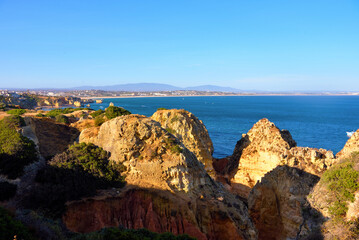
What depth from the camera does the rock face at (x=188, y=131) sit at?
110ft

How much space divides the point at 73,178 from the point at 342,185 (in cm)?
1711

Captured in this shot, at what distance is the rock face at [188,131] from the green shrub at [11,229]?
24374 millimetres

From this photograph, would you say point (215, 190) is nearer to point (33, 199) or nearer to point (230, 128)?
point (33, 199)

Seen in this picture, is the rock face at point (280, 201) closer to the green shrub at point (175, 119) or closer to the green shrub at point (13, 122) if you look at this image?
the green shrub at point (175, 119)

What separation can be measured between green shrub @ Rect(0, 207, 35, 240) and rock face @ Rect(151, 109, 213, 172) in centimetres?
2437

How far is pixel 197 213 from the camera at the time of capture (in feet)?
54.5

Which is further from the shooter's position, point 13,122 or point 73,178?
point 13,122

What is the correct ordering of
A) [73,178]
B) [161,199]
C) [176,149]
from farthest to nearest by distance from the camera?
[176,149], [73,178], [161,199]

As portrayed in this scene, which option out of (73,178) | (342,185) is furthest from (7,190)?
(342,185)

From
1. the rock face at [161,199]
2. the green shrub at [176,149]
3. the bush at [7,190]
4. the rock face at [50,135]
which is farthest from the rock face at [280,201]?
the rock face at [50,135]

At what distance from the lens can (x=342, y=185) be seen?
15109 mm

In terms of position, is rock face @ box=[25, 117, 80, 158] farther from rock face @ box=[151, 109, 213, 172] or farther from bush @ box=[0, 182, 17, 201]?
rock face @ box=[151, 109, 213, 172]

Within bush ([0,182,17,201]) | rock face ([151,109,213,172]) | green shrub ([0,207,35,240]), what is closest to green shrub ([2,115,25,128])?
bush ([0,182,17,201])

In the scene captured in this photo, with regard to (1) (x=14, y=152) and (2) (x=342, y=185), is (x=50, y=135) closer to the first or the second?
(1) (x=14, y=152)
